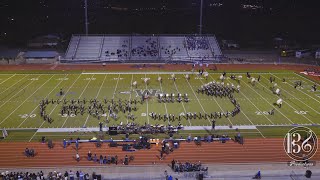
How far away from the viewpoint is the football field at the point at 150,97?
96.2 feet

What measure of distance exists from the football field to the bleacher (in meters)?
10.1

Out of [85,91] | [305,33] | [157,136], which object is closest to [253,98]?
[157,136]

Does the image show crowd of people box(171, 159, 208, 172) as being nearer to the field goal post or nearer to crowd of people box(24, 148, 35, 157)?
crowd of people box(24, 148, 35, 157)

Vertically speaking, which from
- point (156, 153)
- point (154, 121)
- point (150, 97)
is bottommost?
point (156, 153)

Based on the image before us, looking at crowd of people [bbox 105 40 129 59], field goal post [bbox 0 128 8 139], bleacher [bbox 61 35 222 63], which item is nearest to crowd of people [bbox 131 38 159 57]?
bleacher [bbox 61 35 222 63]

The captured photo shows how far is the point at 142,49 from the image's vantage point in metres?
60.0

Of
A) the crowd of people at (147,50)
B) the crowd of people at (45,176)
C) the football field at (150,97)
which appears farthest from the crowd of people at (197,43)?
the crowd of people at (45,176)

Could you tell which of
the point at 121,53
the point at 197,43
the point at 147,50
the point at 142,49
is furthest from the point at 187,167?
the point at 197,43

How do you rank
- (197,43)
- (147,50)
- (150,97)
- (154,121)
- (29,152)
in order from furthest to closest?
(197,43) → (147,50) → (150,97) → (154,121) → (29,152)

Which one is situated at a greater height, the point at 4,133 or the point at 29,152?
the point at 4,133

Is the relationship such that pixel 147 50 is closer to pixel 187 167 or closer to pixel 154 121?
pixel 154 121

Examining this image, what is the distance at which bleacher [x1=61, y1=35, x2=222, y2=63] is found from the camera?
185 feet

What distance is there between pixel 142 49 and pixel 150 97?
25.5 m

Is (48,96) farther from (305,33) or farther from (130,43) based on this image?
(305,33)
